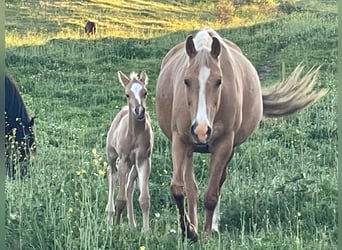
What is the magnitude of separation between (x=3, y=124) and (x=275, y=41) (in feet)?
4.94

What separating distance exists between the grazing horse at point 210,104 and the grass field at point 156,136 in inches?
2.1

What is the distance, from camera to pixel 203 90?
11.9ft

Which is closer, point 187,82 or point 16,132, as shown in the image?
point 187,82

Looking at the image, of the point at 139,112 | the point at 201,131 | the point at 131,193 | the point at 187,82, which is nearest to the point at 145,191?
the point at 131,193

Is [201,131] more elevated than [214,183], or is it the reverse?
[201,131]

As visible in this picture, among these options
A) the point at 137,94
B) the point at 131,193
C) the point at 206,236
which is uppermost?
the point at 137,94

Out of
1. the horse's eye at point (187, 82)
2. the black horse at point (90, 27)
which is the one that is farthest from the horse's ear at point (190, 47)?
the black horse at point (90, 27)

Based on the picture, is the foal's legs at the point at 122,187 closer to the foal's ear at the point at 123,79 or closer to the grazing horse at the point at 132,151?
the grazing horse at the point at 132,151

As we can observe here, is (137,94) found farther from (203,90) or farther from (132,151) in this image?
(203,90)

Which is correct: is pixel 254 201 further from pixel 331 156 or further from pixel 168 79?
pixel 168 79

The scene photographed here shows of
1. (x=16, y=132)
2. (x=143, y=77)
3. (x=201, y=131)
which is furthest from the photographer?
(x=16, y=132)

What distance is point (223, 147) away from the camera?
12.6 feet

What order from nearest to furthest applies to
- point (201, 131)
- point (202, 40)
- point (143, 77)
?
point (201, 131)
point (202, 40)
point (143, 77)

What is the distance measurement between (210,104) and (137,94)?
0.45 metres
